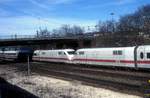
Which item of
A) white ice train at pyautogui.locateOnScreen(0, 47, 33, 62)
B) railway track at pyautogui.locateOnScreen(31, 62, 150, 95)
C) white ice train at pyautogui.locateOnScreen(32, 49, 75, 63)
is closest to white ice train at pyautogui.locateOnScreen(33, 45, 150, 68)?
white ice train at pyautogui.locateOnScreen(32, 49, 75, 63)

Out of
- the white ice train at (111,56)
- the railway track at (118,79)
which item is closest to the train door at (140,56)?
the white ice train at (111,56)

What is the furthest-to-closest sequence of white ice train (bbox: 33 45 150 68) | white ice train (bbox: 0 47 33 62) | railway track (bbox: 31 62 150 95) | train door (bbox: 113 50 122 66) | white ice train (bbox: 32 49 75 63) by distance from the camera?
white ice train (bbox: 0 47 33 62) < white ice train (bbox: 32 49 75 63) < train door (bbox: 113 50 122 66) < white ice train (bbox: 33 45 150 68) < railway track (bbox: 31 62 150 95)

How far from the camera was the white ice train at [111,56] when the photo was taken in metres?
35.2

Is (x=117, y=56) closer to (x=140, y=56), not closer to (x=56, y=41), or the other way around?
(x=140, y=56)

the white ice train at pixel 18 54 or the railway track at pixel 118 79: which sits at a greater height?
the white ice train at pixel 18 54

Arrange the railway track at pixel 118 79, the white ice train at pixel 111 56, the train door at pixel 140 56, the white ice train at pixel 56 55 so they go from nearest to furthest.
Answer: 1. the railway track at pixel 118 79
2. the train door at pixel 140 56
3. the white ice train at pixel 111 56
4. the white ice train at pixel 56 55

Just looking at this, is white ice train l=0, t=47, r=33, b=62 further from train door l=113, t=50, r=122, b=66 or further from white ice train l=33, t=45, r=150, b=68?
train door l=113, t=50, r=122, b=66

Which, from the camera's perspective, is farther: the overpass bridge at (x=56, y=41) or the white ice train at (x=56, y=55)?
the overpass bridge at (x=56, y=41)

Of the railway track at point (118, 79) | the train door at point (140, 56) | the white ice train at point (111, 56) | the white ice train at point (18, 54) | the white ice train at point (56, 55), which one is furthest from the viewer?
the white ice train at point (18, 54)

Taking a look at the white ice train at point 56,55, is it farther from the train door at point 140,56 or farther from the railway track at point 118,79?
the train door at point 140,56

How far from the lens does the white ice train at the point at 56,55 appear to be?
56656 millimetres

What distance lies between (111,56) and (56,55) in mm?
20307

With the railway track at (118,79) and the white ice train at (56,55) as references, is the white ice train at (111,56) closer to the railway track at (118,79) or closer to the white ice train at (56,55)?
the white ice train at (56,55)

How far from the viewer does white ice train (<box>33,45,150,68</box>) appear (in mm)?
35250
